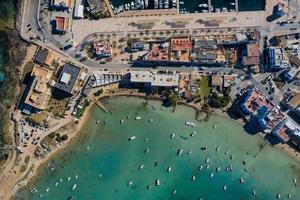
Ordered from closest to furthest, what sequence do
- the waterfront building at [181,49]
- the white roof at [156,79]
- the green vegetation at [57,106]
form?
the white roof at [156,79] → the waterfront building at [181,49] → the green vegetation at [57,106]

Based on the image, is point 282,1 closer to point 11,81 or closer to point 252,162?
point 252,162

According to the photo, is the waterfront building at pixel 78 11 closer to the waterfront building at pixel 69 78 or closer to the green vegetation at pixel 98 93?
the waterfront building at pixel 69 78

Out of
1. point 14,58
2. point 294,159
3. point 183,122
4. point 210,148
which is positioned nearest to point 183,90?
point 183,122

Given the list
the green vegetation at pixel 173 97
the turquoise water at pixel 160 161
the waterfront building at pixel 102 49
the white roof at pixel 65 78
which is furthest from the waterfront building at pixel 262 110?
the white roof at pixel 65 78

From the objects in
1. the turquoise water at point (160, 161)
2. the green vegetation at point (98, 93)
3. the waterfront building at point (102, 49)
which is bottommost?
the turquoise water at point (160, 161)

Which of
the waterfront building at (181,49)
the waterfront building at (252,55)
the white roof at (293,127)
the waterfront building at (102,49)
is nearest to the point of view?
the white roof at (293,127)

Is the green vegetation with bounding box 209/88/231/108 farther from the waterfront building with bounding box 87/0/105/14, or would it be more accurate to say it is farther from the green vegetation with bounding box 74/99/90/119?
the waterfront building with bounding box 87/0/105/14

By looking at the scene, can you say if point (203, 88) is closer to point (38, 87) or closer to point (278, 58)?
point (278, 58)
